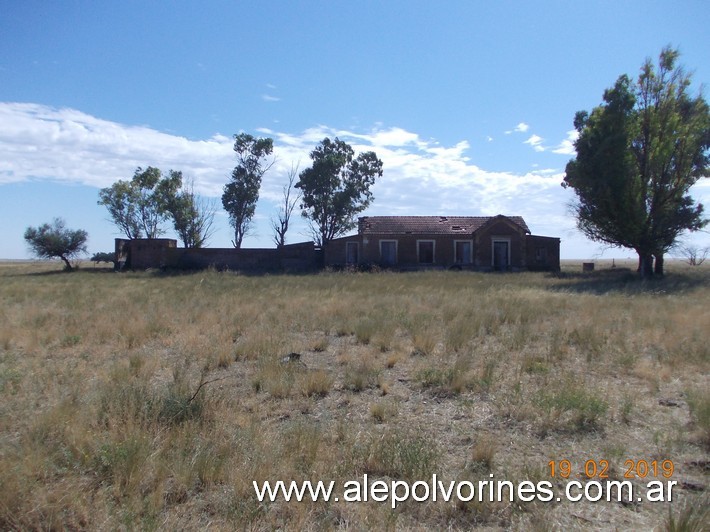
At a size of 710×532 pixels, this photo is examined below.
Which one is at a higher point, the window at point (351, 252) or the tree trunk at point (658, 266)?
the window at point (351, 252)

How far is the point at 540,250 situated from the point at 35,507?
37944mm

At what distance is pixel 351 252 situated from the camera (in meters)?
39.0

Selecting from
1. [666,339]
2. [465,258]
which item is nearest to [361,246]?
[465,258]

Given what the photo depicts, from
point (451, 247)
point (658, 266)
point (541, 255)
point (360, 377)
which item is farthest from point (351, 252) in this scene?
point (360, 377)

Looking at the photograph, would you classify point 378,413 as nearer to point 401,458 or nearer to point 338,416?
point 338,416

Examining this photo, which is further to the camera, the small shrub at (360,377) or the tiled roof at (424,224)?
the tiled roof at (424,224)

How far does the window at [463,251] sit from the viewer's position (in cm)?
3812

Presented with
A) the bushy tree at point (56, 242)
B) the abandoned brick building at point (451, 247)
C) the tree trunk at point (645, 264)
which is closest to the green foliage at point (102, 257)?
the bushy tree at point (56, 242)

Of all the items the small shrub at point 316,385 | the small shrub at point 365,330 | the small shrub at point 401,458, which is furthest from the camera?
the small shrub at point 365,330

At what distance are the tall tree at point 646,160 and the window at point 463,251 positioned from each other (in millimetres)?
10042

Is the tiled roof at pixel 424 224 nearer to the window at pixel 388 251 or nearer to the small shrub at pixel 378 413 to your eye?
the window at pixel 388 251

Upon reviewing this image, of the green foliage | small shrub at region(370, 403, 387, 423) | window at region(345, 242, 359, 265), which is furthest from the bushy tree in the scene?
small shrub at region(370, 403, 387, 423)

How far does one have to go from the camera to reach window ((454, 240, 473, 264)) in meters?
38.1

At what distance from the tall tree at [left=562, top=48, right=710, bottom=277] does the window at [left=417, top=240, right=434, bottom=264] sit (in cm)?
1172
